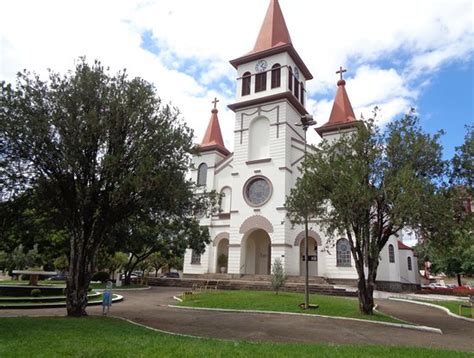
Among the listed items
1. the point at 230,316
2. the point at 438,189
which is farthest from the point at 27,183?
the point at 438,189

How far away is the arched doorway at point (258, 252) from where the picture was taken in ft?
114

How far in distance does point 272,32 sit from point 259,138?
10.9m

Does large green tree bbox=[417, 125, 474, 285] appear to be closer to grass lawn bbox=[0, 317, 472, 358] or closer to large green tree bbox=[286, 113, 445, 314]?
large green tree bbox=[286, 113, 445, 314]

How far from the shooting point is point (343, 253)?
99.8 ft

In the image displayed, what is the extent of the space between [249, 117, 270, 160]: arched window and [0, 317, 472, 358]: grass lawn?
26507mm

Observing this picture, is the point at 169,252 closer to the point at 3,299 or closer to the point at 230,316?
the point at 3,299

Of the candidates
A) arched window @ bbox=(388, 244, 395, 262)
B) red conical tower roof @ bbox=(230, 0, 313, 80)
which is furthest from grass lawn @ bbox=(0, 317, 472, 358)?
red conical tower roof @ bbox=(230, 0, 313, 80)

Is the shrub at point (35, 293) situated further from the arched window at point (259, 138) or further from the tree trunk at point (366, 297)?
the arched window at point (259, 138)

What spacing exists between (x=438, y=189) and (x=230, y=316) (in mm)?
8766

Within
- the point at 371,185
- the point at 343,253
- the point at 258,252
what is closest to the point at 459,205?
the point at 371,185

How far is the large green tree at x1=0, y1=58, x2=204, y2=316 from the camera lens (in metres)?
11.8

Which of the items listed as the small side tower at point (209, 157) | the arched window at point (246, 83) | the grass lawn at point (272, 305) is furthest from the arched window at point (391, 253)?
the arched window at point (246, 83)

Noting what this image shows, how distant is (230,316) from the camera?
14242mm

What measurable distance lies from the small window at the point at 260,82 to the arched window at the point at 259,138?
9.80 ft
